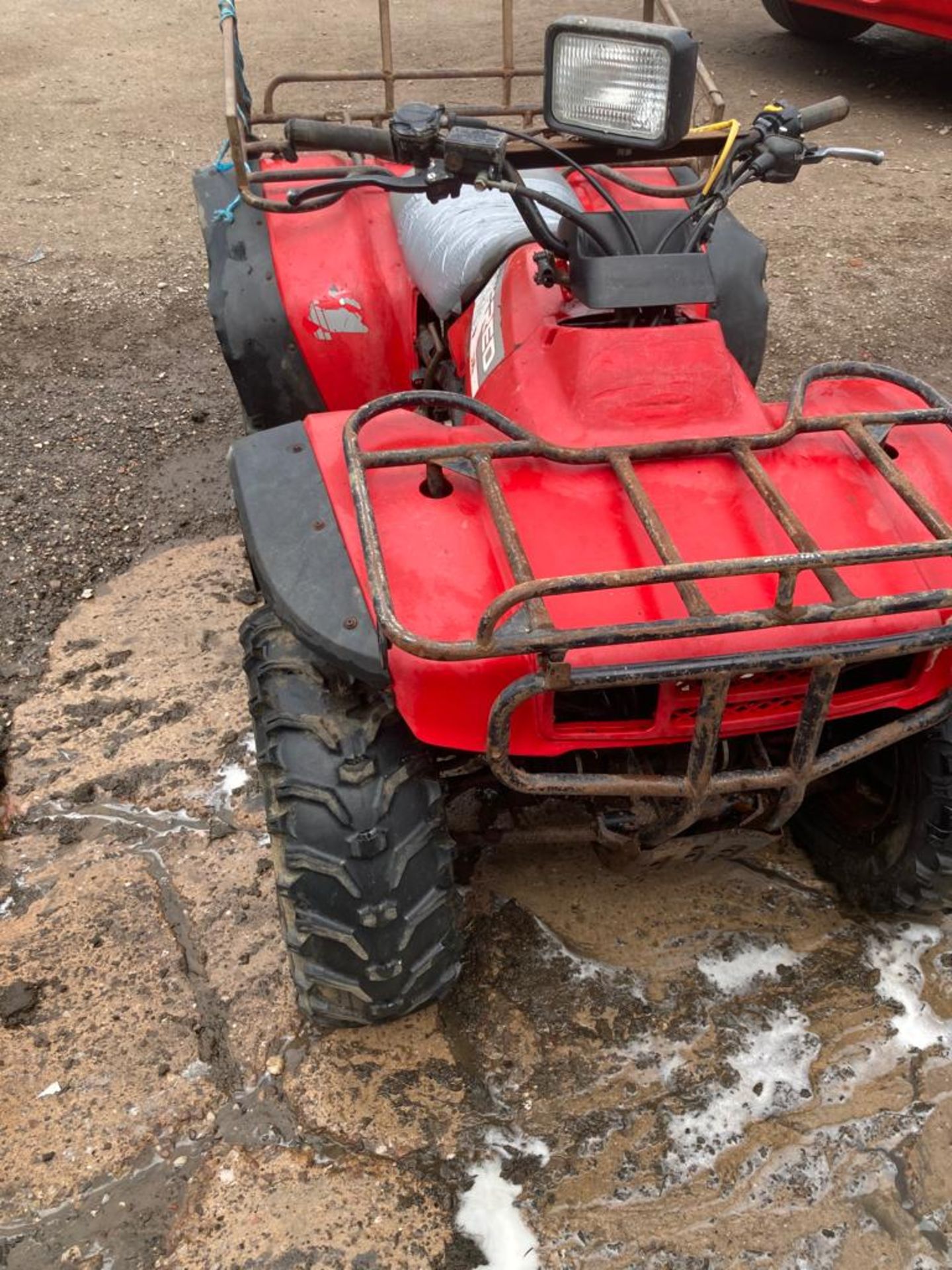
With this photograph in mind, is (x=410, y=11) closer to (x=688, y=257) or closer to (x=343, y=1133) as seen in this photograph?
(x=688, y=257)

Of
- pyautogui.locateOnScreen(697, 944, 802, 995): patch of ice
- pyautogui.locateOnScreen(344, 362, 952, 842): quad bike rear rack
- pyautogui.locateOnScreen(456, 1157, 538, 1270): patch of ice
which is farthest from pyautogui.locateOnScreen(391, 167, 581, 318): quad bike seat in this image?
pyautogui.locateOnScreen(456, 1157, 538, 1270): patch of ice

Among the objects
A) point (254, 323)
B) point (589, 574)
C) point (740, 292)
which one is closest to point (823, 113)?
point (740, 292)

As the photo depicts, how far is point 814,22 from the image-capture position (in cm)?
860

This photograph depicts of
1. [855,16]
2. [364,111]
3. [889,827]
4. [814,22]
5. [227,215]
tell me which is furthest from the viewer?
[814,22]

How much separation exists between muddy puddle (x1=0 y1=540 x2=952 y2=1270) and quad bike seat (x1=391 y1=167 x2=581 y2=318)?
1.30 metres

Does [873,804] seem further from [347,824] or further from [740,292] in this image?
[740,292]

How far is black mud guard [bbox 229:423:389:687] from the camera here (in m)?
1.68

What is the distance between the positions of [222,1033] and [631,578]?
1355 millimetres

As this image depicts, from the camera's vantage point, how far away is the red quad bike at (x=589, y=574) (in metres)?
1.64

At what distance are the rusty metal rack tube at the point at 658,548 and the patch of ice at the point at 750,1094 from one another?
1.01 m

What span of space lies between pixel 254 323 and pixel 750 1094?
2.13 m

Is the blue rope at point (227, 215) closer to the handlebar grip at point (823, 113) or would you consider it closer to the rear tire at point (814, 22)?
the handlebar grip at point (823, 113)

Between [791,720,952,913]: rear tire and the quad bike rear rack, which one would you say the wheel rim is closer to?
[791,720,952,913]: rear tire

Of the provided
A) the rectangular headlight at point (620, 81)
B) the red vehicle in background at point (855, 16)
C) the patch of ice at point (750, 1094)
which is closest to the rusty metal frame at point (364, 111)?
the rectangular headlight at point (620, 81)
